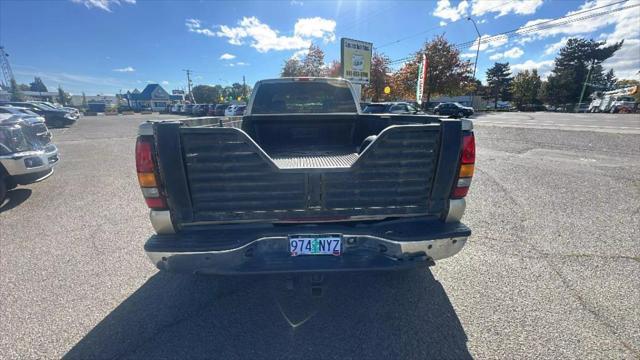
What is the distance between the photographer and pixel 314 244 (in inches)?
80.7

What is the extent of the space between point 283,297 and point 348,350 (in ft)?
2.65

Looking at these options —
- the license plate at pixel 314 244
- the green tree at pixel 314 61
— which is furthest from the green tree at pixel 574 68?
the license plate at pixel 314 244

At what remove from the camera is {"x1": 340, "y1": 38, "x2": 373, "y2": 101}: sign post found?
1708 cm

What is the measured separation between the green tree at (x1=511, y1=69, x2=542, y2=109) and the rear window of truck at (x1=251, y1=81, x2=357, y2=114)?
75556 millimetres

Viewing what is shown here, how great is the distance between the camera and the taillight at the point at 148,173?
6.46ft

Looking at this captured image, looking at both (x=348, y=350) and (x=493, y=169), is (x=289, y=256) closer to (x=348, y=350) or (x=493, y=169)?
(x=348, y=350)

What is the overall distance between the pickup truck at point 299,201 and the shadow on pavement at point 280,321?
0.52 metres

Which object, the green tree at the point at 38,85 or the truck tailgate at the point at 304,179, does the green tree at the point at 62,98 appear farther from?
the truck tailgate at the point at 304,179

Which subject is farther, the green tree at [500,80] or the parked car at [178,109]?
the green tree at [500,80]

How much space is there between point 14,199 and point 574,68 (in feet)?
266

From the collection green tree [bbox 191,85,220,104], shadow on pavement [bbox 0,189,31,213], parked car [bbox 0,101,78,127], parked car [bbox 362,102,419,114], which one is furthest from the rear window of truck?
green tree [bbox 191,85,220,104]

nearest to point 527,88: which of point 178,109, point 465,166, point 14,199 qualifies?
point 178,109

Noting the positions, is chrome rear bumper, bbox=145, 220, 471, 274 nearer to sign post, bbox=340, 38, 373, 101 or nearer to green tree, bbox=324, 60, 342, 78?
sign post, bbox=340, 38, 373, 101

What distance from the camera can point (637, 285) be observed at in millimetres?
2766
